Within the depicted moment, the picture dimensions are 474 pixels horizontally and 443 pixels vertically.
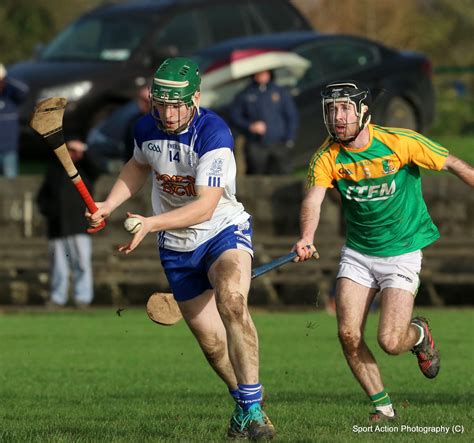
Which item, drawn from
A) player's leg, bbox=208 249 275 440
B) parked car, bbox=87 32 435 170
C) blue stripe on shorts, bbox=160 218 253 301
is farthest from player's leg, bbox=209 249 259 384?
parked car, bbox=87 32 435 170

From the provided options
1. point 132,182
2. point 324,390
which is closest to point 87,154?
point 324,390

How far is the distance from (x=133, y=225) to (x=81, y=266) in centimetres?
1074

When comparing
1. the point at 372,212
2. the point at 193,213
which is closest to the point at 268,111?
the point at 372,212

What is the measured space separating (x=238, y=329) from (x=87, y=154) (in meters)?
10.2

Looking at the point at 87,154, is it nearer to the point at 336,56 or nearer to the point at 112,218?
the point at 112,218

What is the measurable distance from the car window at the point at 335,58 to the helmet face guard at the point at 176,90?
37.4 ft

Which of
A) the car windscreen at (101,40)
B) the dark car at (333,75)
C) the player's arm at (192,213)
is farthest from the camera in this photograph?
the car windscreen at (101,40)

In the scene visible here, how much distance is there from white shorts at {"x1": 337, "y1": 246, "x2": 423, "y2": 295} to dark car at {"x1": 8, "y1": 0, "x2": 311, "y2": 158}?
12.0m

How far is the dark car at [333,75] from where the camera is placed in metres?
20.2

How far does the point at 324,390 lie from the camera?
37.2ft

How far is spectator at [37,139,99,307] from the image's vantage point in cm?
1888

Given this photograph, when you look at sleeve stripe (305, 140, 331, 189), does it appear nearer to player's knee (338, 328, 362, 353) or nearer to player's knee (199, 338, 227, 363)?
player's knee (338, 328, 362, 353)

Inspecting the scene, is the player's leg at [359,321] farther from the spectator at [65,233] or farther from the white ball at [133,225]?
the spectator at [65,233]

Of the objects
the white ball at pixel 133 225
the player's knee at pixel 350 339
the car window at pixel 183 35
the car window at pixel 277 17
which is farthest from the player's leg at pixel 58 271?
the white ball at pixel 133 225
